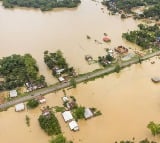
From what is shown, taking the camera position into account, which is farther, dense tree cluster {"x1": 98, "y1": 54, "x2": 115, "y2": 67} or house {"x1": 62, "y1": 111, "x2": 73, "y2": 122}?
dense tree cluster {"x1": 98, "y1": 54, "x2": 115, "y2": 67}

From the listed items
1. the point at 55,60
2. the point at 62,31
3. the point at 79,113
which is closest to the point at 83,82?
the point at 55,60

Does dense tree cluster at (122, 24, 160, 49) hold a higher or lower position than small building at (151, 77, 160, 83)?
higher

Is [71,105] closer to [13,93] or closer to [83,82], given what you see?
[83,82]

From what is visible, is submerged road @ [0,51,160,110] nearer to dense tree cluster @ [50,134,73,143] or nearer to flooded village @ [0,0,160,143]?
flooded village @ [0,0,160,143]

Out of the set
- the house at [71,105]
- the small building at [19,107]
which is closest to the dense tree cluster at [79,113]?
the house at [71,105]

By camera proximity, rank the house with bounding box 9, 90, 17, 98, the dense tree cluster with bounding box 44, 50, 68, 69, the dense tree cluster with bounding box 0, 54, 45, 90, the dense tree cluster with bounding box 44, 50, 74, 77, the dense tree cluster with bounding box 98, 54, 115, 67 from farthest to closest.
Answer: the dense tree cluster with bounding box 98, 54, 115, 67 → the dense tree cluster with bounding box 44, 50, 68, 69 → the dense tree cluster with bounding box 44, 50, 74, 77 → the dense tree cluster with bounding box 0, 54, 45, 90 → the house with bounding box 9, 90, 17, 98

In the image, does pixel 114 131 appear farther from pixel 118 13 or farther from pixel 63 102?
pixel 118 13


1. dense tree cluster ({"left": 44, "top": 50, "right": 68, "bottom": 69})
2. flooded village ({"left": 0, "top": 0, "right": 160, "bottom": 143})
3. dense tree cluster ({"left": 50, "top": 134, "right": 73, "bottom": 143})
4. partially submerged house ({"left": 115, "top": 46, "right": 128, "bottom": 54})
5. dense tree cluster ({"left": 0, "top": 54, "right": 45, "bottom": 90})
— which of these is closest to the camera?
dense tree cluster ({"left": 50, "top": 134, "right": 73, "bottom": 143})

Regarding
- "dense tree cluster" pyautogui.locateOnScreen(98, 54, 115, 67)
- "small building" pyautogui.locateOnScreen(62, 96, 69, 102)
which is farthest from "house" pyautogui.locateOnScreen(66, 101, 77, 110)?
"dense tree cluster" pyautogui.locateOnScreen(98, 54, 115, 67)
